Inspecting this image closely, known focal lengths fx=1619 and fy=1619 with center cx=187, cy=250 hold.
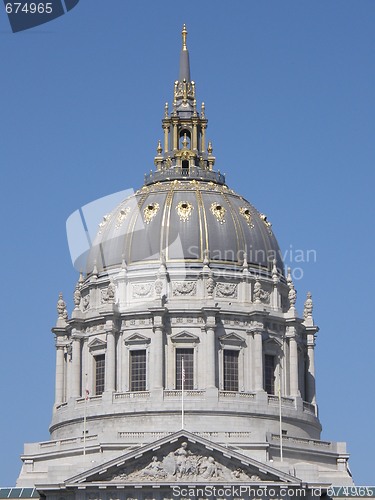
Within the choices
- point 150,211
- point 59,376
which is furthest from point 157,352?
point 150,211

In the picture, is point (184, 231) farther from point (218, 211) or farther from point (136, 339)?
point (136, 339)

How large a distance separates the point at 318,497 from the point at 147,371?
2376 centimetres

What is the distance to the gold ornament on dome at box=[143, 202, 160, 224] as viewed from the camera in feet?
452

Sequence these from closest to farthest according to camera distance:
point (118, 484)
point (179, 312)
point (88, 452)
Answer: point (118, 484), point (88, 452), point (179, 312)

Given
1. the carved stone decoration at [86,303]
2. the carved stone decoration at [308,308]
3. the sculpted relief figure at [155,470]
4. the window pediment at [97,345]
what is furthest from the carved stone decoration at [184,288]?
the sculpted relief figure at [155,470]

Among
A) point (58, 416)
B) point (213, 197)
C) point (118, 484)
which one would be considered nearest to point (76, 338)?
point (58, 416)

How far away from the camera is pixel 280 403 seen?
12775cm

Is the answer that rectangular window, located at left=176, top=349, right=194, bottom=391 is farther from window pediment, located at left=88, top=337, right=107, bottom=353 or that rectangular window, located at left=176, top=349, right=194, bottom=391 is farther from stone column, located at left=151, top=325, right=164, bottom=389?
window pediment, located at left=88, top=337, right=107, bottom=353

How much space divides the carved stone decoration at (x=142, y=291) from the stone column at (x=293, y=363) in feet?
40.8

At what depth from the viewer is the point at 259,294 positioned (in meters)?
136

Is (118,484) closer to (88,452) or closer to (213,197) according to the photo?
(88,452)

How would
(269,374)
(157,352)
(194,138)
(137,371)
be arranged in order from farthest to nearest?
(194,138) → (269,374) → (137,371) → (157,352)

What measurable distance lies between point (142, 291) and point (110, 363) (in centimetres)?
692

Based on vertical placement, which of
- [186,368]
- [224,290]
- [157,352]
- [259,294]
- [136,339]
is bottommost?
[186,368]
